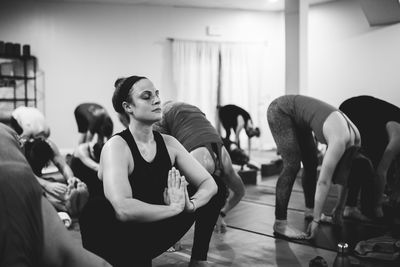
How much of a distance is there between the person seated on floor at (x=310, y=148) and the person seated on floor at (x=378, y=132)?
0.32m

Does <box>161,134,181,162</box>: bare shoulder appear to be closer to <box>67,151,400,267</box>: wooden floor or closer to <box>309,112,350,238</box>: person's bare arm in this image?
<box>67,151,400,267</box>: wooden floor

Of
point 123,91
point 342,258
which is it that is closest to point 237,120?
point 342,258

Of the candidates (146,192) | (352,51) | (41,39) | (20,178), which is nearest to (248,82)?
(352,51)

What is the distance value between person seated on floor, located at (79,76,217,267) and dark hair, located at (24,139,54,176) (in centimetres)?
128

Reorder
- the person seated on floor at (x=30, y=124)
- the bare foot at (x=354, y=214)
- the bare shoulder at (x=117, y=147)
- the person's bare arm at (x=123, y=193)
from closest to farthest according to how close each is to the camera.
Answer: the person's bare arm at (x=123, y=193) < the bare shoulder at (x=117, y=147) < the person seated on floor at (x=30, y=124) < the bare foot at (x=354, y=214)

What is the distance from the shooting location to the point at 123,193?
1.72 metres

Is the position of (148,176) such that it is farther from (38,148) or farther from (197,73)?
(197,73)

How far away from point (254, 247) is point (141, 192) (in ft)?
3.86

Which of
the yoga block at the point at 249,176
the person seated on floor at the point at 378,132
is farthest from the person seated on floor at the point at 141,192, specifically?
the yoga block at the point at 249,176

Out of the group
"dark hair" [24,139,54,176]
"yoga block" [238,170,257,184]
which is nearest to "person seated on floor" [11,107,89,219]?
"dark hair" [24,139,54,176]

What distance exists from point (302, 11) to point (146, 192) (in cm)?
483

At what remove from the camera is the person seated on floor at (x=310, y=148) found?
2562mm

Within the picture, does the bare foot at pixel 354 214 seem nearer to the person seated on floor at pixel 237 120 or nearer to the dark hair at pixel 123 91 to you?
the person seated on floor at pixel 237 120

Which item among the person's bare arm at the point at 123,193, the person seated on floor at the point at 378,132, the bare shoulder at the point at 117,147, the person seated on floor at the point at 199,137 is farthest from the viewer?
the person seated on floor at the point at 378,132
